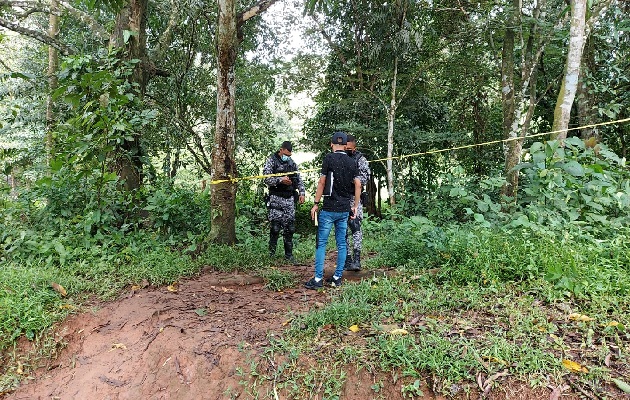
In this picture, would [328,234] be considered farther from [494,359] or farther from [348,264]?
[494,359]

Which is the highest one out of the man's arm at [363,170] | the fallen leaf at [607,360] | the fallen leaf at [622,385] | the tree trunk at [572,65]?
the tree trunk at [572,65]

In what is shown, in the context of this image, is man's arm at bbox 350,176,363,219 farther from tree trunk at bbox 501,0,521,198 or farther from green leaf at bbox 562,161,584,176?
tree trunk at bbox 501,0,521,198

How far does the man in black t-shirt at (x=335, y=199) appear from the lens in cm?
473

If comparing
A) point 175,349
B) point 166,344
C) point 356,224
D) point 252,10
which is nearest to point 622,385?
point 356,224

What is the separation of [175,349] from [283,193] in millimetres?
3060

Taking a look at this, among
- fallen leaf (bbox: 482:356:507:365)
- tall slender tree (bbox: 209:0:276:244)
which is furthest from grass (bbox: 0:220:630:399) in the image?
tall slender tree (bbox: 209:0:276:244)

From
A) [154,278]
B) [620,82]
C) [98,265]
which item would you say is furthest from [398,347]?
[620,82]

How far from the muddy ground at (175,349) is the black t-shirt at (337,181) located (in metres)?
1.06

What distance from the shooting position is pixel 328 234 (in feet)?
15.8

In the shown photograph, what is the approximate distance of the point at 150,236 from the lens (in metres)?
6.19

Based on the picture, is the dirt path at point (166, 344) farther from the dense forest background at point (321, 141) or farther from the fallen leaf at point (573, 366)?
the fallen leaf at point (573, 366)

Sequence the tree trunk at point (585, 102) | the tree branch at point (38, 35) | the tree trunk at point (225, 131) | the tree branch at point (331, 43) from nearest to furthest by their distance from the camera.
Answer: the tree trunk at point (225, 131) → the tree branch at point (38, 35) → the tree trunk at point (585, 102) → the tree branch at point (331, 43)

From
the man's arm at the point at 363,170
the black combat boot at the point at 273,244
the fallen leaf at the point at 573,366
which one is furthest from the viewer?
the black combat boot at the point at 273,244

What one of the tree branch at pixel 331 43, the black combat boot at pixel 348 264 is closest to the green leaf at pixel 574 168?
the black combat boot at pixel 348 264
